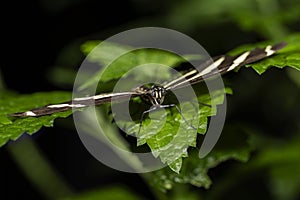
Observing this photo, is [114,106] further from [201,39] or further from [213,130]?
[201,39]

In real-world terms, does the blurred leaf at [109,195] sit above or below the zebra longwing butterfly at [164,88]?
below

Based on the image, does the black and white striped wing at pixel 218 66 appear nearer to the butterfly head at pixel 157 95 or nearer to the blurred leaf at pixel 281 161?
the butterfly head at pixel 157 95

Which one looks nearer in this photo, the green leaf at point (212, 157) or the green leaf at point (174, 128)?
the green leaf at point (174, 128)

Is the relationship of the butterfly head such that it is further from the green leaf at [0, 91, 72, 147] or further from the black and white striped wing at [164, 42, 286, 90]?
the green leaf at [0, 91, 72, 147]

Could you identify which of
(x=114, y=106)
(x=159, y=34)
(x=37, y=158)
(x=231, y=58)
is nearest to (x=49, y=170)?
→ (x=37, y=158)

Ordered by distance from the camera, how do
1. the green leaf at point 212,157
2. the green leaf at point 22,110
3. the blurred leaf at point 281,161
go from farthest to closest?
the blurred leaf at point 281,161
the green leaf at point 212,157
the green leaf at point 22,110

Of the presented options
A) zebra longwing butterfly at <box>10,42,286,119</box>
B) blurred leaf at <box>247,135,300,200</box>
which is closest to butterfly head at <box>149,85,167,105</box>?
zebra longwing butterfly at <box>10,42,286,119</box>

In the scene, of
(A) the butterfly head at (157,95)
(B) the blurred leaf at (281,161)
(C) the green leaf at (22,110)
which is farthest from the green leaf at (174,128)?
(B) the blurred leaf at (281,161)
